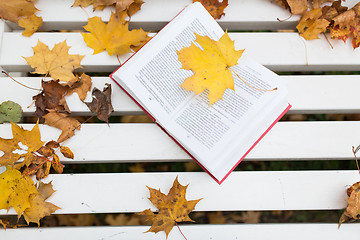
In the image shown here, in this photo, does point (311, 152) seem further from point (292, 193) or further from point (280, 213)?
point (280, 213)

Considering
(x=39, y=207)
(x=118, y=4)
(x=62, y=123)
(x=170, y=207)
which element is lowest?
(x=39, y=207)

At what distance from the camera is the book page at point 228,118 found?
843mm

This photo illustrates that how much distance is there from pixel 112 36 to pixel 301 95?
2.01ft

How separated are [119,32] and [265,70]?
457 mm

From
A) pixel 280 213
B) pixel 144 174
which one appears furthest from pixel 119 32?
pixel 280 213

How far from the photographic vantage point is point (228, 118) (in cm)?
86

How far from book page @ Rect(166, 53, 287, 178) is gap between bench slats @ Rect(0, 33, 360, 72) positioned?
0.11m

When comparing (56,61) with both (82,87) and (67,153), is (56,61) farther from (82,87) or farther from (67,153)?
(67,153)

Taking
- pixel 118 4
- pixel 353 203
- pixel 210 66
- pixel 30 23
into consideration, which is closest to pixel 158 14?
pixel 118 4

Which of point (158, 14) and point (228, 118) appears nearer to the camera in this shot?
point (228, 118)

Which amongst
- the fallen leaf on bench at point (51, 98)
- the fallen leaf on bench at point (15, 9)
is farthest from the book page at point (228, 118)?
the fallen leaf on bench at point (15, 9)

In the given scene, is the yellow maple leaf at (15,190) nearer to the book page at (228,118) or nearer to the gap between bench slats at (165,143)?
the gap between bench slats at (165,143)

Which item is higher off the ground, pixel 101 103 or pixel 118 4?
pixel 118 4

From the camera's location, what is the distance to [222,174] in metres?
0.86
